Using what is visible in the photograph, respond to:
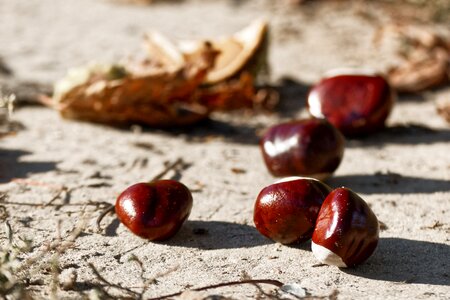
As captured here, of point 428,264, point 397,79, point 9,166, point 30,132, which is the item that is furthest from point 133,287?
point 397,79

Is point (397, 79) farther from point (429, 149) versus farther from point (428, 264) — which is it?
point (428, 264)

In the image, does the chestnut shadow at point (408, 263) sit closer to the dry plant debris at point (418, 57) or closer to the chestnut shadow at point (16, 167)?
the chestnut shadow at point (16, 167)

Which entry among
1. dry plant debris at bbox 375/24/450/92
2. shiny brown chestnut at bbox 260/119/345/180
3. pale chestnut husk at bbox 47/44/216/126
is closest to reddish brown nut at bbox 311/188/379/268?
shiny brown chestnut at bbox 260/119/345/180

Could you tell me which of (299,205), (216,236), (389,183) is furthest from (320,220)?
(389,183)

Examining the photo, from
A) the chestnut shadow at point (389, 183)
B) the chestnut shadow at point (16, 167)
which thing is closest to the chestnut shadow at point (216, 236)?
the chestnut shadow at point (389, 183)

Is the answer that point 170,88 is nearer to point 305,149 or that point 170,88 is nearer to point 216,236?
point 305,149
